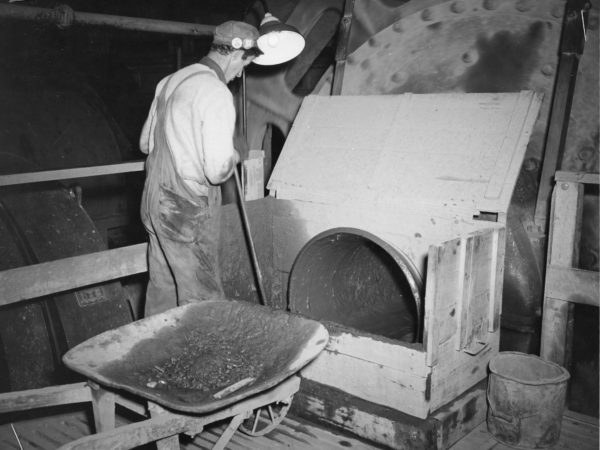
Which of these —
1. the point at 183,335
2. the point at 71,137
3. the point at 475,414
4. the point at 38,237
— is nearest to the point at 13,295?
the point at 38,237

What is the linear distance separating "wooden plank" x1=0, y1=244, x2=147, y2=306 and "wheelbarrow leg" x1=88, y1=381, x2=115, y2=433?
90 cm

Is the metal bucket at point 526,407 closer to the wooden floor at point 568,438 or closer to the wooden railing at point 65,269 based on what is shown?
the wooden floor at point 568,438

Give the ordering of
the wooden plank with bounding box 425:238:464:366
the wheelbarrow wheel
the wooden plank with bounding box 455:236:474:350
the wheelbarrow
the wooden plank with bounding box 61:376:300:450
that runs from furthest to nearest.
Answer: the wheelbarrow wheel < the wooden plank with bounding box 455:236:474:350 < the wooden plank with bounding box 425:238:464:366 < the wheelbarrow < the wooden plank with bounding box 61:376:300:450

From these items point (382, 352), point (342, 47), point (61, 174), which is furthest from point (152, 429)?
point (342, 47)

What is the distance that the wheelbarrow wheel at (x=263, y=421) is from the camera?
2943 millimetres

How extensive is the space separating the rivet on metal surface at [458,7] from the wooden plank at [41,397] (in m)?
3.30

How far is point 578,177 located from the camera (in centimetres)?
301

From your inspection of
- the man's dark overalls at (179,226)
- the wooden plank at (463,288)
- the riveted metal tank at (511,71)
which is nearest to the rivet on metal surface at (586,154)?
the riveted metal tank at (511,71)

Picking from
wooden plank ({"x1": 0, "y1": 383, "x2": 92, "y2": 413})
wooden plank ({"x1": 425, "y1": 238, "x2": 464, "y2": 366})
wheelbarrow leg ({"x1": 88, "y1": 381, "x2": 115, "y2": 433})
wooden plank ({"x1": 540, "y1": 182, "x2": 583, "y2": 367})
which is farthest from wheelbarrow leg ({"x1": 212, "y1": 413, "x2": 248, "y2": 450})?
wooden plank ({"x1": 540, "y1": 182, "x2": 583, "y2": 367})

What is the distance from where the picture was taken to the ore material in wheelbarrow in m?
2.20

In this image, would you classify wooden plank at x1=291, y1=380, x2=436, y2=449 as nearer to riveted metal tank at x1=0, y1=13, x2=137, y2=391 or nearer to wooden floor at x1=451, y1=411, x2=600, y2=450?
wooden floor at x1=451, y1=411, x2=600, y2=450

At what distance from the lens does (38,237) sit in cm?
326

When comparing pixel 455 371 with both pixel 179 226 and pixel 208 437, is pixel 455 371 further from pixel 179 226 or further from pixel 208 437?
pixel 179 226

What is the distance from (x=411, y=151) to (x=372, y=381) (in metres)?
1.41
